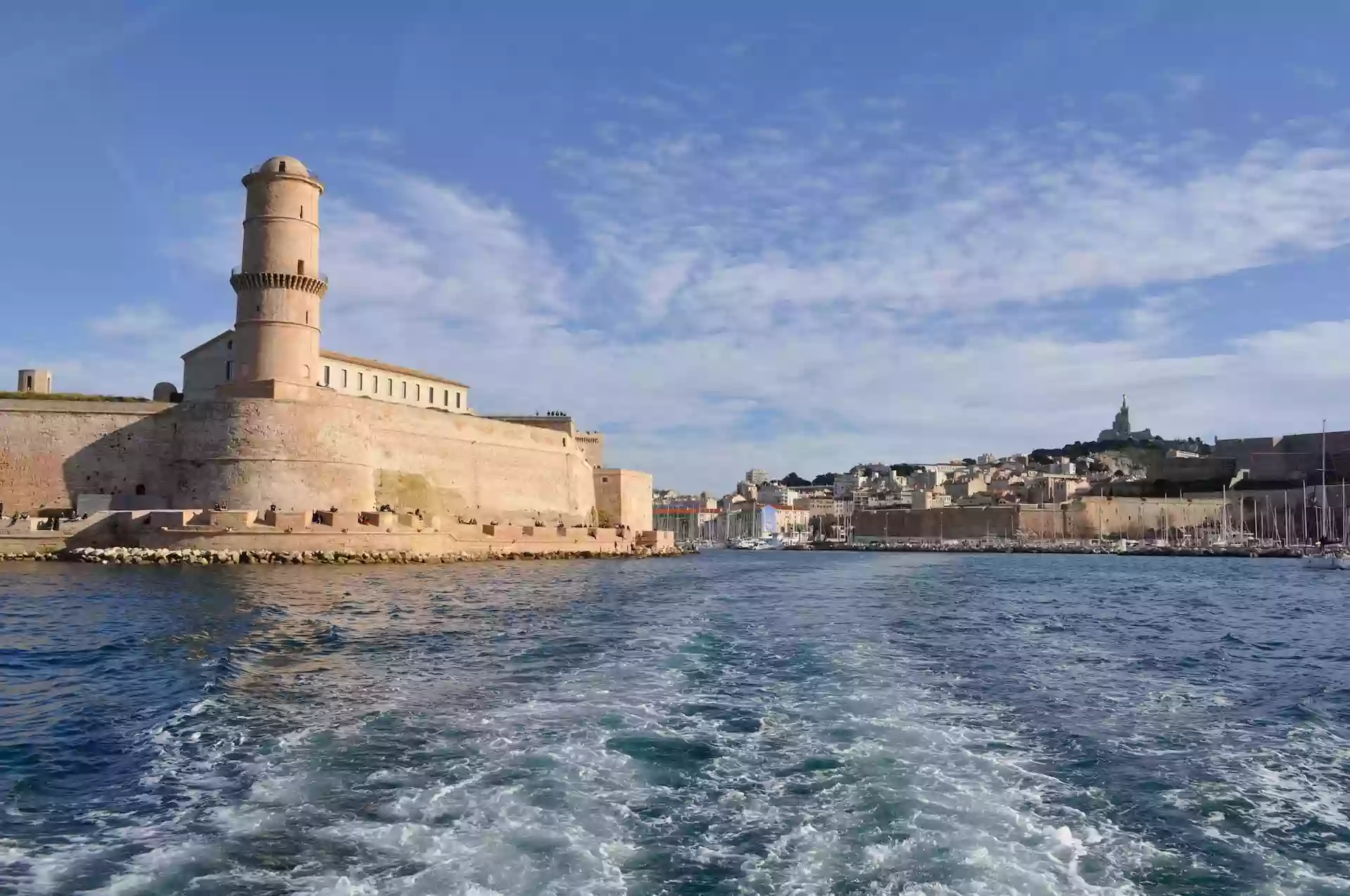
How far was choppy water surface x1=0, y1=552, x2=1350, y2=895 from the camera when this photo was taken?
439 centimetres

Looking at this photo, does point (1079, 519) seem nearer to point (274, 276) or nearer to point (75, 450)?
point (274, 276)

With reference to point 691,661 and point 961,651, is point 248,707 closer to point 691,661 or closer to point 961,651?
point 691,661

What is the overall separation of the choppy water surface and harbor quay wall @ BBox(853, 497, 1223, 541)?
206 feet

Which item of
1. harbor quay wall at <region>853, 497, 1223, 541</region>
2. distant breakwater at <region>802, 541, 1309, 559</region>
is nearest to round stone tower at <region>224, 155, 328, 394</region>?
distant breakwater at <region>802, 541, 1309, 559</region>

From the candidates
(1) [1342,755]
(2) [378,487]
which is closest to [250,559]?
(2) [378,487]

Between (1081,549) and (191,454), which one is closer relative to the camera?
(191,454)

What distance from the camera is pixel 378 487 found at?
34.2 m

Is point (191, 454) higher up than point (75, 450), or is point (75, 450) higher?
point (75, 450)

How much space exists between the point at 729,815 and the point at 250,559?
2334cm

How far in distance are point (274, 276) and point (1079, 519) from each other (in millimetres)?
61182

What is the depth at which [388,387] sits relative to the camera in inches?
1610

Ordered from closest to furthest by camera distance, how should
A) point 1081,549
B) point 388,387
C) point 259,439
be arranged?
point 259,439
point 388,387
point 1081,549

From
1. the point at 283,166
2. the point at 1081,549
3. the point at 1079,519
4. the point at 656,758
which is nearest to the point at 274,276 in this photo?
the point at 283,166

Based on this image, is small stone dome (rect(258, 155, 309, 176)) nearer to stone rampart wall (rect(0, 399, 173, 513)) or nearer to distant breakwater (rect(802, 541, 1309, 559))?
stone rampart wall (rect(0, 399, 173, 513))
